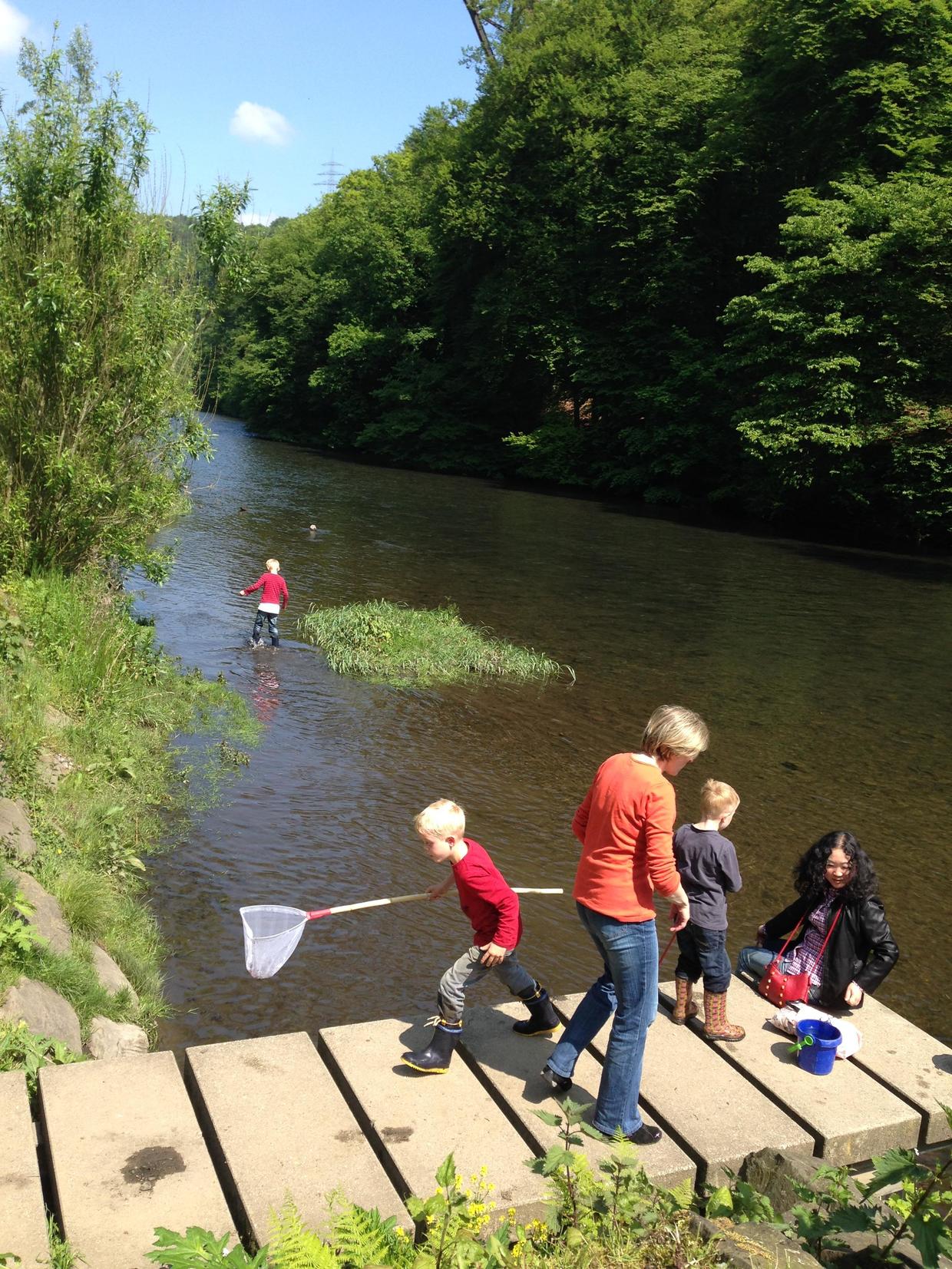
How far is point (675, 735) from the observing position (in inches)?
174

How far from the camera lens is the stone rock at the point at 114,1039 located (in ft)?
18.1

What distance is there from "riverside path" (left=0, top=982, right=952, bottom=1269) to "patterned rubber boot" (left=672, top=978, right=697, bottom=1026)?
0.16 ft

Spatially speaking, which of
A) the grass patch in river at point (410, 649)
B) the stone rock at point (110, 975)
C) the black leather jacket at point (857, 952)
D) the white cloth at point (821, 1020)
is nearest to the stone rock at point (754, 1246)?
the white cloth at point (821, 1020)

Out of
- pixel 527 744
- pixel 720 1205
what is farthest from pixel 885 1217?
pixel 527 744

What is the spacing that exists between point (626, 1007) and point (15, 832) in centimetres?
407

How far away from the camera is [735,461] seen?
36969 mm

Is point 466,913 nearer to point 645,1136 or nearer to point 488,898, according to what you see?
point 488,898

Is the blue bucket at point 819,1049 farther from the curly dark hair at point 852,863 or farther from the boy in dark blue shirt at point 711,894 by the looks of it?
the curly dark hair at point 852,863

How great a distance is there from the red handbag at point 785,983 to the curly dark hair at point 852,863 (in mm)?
146

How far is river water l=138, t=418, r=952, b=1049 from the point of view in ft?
24.8

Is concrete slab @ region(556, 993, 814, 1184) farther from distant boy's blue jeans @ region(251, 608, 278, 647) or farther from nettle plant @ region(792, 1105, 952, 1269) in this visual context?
distant boy's blue jeans @ region(251, 608, 278, 647)

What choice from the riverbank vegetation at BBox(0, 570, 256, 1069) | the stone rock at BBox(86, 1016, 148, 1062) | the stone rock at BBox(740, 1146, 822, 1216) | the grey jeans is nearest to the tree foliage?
the riverbank vegetation at BBox(0, 570, 256, 1069)

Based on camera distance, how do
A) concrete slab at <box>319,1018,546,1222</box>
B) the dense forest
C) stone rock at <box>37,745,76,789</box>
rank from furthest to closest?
1. the dense forest
2. stone rock at <box>37,745,76,789</box>
3. concrete slab at <box>319,1018,546,1222</box>

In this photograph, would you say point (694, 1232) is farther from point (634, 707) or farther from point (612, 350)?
point (612, 350)
